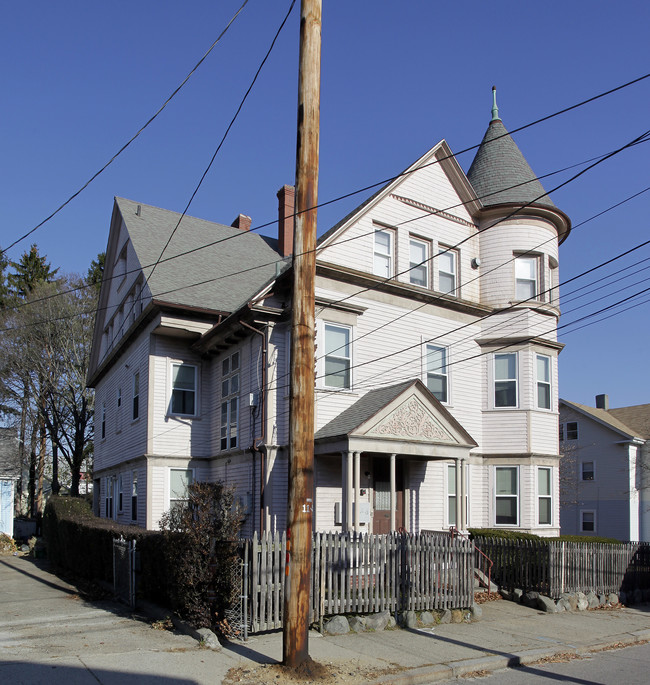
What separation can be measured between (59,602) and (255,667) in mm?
6993

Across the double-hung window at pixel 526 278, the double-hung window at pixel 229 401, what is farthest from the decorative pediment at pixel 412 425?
the double-hung window at pixel 526 278

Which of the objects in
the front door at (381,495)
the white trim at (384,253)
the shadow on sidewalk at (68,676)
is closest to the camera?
the shadow on sidewalk at (68,676)

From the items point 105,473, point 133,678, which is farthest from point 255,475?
point 105,473

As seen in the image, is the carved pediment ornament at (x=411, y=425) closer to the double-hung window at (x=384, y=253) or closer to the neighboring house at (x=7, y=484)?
the double-hung window at (x=384, y=253)

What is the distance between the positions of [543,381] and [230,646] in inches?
515

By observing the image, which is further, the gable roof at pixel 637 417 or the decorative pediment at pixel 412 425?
the gable roof at pixel 637 417

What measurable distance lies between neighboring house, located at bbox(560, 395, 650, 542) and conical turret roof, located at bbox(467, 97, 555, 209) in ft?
71.0

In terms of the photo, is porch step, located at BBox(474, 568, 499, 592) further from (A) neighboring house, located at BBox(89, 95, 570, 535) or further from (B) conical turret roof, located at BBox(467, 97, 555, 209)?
(B) conical turret roof, located at BBox(467, 97, 555, 209)

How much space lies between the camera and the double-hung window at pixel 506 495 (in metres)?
19.0

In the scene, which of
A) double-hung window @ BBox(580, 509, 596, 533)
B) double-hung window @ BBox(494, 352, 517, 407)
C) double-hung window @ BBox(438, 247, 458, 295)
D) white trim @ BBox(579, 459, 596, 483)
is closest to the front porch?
double-hung window @ BBox(494, 352, 517, 407)

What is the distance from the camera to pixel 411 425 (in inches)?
635

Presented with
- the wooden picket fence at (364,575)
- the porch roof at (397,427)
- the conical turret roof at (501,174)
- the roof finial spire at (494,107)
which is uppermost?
the roof finial spire at (494,107)

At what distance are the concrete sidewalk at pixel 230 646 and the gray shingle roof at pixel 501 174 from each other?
11526mm

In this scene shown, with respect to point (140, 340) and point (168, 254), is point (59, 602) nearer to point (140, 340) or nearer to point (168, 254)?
point (140, 340)
